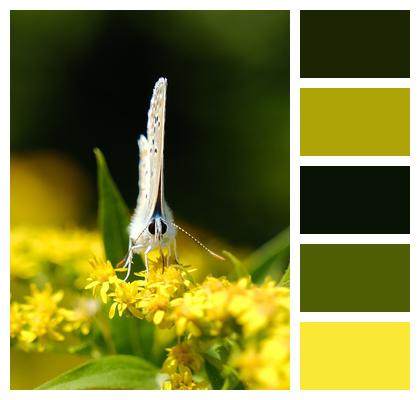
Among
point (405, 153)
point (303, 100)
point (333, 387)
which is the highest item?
point (303, 100)

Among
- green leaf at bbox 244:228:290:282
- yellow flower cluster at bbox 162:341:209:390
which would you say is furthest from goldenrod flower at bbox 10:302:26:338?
green leaf at bbox 244:228:290:282

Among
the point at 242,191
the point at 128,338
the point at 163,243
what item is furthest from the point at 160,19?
the point at 128,338

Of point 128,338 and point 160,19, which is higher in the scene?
point 160,19

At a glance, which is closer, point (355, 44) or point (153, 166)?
point (153, 166)

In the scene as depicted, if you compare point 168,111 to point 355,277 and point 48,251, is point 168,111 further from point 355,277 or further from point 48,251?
point 355,277

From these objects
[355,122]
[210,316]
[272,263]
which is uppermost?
[355,122]

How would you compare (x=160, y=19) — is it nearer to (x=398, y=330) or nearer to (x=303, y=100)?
(x=303, y=100)

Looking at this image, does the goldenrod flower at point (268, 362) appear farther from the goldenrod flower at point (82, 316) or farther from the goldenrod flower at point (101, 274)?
the goldenrod flower at point (82, 316)

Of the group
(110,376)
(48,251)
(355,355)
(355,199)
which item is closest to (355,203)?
(355,199)
